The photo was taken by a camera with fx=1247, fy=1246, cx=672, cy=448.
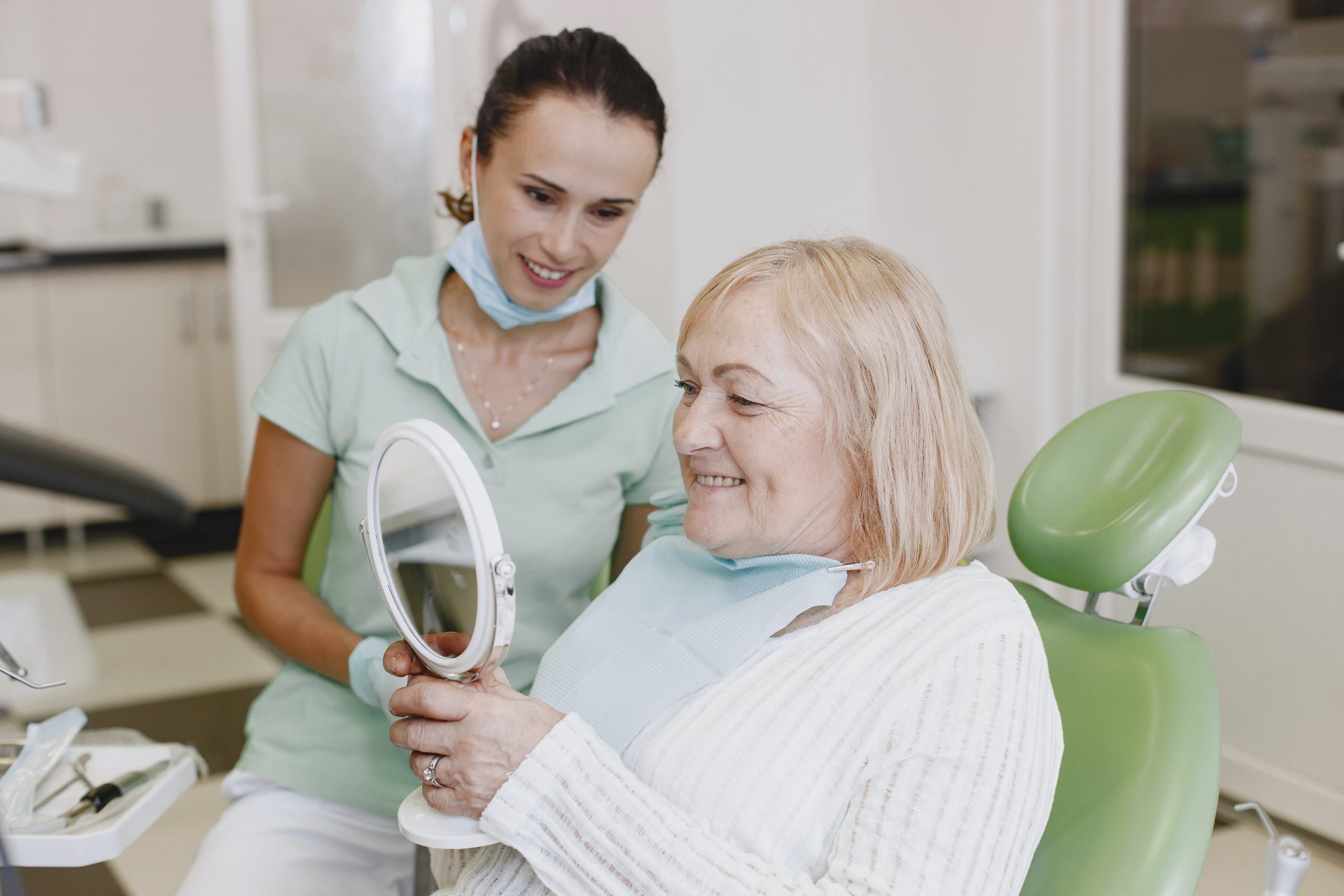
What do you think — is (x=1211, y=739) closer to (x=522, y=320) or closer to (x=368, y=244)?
(x=522, y=320)

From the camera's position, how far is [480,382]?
4.82 feet

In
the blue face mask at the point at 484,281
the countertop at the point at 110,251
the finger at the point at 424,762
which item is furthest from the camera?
the countertop at the point at 110,251

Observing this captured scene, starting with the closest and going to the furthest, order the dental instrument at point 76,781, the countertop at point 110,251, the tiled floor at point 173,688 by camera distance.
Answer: the dental instrument at point 76,781, the tiled floor at point 173,688, the countertop at point 110,251

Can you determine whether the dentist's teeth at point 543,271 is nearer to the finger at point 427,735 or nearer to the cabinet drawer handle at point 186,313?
the finger at point 427,735

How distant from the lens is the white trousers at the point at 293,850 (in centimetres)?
124

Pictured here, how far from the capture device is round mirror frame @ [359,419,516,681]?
2.79 feet

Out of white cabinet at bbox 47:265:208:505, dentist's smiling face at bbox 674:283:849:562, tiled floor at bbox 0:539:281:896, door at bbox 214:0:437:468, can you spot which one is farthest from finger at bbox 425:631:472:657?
white cabinet at bbox 47:265:208:505

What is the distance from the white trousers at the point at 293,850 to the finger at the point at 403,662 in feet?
1.29

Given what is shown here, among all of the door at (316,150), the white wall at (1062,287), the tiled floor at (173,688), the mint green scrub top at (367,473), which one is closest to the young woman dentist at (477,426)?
the mint green scrub top at (367,473)

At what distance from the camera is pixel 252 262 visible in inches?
152

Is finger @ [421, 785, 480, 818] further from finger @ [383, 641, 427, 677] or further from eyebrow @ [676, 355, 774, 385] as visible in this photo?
eyebrow @ [676, 355, 774, 385]

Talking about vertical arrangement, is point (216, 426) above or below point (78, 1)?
below

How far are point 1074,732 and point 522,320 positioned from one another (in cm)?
76

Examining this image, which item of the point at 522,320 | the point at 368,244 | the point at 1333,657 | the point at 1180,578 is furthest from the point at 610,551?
the point at 368,244
